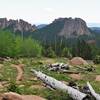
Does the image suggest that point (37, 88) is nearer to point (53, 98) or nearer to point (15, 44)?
point (53, 98)

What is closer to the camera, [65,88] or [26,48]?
[65,88]

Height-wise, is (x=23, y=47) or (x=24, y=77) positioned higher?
(x=24, y=77)

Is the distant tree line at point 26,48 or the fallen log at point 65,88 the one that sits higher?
the fallen log at point 65,88

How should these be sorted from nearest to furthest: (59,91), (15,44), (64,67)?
(59,91) → (64,67) → (15,44)

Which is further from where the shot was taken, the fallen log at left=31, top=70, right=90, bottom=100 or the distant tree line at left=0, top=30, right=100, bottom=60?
the distant tree line at left=0, top=30, right=100, bottom=60

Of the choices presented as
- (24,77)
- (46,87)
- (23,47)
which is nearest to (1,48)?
(23,47)

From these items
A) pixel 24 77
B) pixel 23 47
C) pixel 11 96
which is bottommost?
pixel 23 47

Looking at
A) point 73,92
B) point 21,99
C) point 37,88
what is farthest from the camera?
point 37,88

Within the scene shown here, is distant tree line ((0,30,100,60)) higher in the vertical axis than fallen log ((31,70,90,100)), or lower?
lower

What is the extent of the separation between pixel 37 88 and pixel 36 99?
5.14 meters

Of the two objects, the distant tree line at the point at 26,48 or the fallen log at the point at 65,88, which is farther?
the distant tree line at the point at 26,48

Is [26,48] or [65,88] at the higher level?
[65,88]

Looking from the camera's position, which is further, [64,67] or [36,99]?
[64,67]

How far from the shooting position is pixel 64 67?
132 ft
